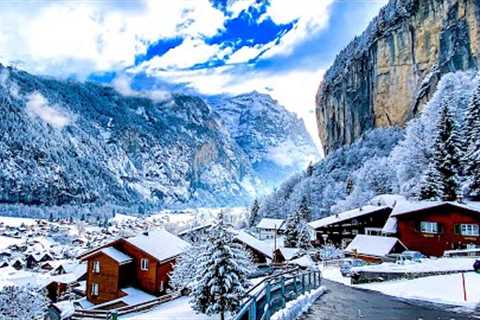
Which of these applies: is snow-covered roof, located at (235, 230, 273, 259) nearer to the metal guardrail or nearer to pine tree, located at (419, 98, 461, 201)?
pine tree, located at (419, 98, 461, 201)

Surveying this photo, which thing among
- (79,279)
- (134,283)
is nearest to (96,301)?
(134,283)

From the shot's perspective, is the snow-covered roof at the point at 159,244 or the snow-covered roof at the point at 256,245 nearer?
the snow-covered roof at the point at 159,244

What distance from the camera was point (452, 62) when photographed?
92500 mm

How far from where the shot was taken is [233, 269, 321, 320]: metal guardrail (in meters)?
7.01

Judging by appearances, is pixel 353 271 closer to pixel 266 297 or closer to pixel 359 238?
pixel 266 297

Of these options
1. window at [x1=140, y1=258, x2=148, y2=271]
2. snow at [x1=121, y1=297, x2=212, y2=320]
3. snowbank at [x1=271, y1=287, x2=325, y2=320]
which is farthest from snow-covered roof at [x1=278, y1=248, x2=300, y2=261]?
snowbank at [x1=271, y1=287, x2=325, y2=320]

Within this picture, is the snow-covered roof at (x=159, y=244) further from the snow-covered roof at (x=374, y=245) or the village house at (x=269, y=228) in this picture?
the village house at (x=269, y=228)

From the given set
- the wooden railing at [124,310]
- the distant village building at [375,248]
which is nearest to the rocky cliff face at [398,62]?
the distant village building at [375,248]

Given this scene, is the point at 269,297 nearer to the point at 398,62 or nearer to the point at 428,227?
the point at 428,227

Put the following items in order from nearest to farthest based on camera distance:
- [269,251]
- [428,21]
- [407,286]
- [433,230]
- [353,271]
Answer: [407,286], [353,271], [433,230], [269,251], [428,21]

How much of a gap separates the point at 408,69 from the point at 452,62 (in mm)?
17570

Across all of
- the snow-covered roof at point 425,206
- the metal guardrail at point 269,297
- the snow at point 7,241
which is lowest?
the snow at point 7,241

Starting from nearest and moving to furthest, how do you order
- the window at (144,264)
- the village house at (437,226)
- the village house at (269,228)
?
the village house at (437,226)
the window at (144,264)
the village house at (269,228)

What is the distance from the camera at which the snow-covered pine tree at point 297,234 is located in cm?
5966
